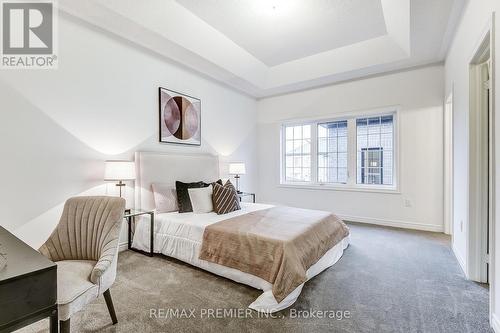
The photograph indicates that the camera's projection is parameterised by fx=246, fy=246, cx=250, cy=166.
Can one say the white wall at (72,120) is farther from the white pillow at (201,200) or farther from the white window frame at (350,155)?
the white window frame at (350,155)

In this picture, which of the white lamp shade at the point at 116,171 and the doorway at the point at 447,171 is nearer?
the white lamp shade at the point at 116,171

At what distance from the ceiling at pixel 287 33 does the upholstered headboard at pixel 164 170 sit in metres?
1.49

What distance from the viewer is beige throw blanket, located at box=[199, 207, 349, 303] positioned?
197 centimetres

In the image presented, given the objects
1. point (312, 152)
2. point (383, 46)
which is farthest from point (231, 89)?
point (383, 46)

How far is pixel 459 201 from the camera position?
285 cm

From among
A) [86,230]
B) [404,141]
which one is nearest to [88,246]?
[86,230]

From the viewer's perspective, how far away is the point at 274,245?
210 centimetres

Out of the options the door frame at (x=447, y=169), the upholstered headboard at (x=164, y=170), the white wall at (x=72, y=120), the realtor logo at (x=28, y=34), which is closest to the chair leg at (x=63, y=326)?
the white wall at (x=72, y=120)

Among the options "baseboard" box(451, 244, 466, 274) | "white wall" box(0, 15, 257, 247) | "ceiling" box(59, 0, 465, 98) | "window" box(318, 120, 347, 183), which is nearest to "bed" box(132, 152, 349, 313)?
"white wall" box(0, 15, 257, 247)

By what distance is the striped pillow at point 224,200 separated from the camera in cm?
325

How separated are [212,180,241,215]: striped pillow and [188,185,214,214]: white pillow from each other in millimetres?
74

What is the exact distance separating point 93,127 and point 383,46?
4.27 meters

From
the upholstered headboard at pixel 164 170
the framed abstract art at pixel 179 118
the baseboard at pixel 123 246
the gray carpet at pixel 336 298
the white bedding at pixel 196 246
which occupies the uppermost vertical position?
the framed abstract art at pixel 179 118

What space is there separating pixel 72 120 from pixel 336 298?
10.6 ft
